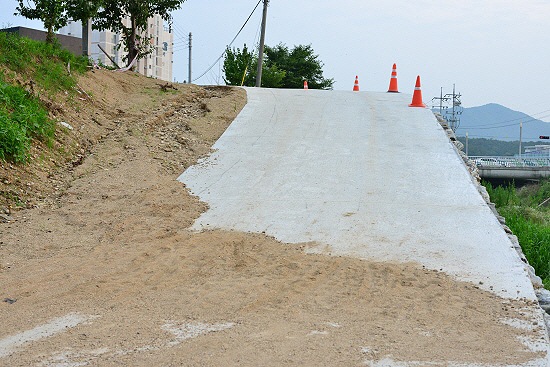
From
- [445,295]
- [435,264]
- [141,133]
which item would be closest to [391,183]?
[435,264]

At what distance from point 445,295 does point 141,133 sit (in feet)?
23.0

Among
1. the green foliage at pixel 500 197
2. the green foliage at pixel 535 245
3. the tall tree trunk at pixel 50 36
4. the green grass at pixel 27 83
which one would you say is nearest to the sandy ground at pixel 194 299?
the green grass at pixel 27 83

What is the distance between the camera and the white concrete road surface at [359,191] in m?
5.33

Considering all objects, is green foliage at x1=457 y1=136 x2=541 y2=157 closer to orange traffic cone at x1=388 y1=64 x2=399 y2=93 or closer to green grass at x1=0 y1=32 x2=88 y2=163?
orange traffic cone at x1=388 y1=64 x2=399 y2=93

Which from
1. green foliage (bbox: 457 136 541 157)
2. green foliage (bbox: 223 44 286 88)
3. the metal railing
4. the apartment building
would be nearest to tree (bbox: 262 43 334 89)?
green foliage (bbox: 223 44 286 88)

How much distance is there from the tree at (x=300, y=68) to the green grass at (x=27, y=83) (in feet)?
86.4

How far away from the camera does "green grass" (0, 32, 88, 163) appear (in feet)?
24.3

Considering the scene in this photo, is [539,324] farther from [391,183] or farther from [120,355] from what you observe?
[391,183]

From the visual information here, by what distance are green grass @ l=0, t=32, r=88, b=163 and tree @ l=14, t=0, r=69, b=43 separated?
0.49 m

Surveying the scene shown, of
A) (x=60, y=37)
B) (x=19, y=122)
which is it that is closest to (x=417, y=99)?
(x=19, y=122)

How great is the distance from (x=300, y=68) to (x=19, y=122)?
1219 inches

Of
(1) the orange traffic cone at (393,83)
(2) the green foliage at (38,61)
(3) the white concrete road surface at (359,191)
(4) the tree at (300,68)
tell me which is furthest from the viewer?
(4) the tree at (300,68)

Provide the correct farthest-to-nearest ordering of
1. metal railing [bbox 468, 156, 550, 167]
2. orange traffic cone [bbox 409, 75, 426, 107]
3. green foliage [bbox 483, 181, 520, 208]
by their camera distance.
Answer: metal railing [bbox 468, 156, 550, 167], green foliage [bbox 483, 181, 520, 208], orange traffic cone [bbox 409, 75, 426, 107]

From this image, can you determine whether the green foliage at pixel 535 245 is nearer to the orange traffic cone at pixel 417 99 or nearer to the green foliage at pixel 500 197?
the orange traffic cone at pixel 417 99
